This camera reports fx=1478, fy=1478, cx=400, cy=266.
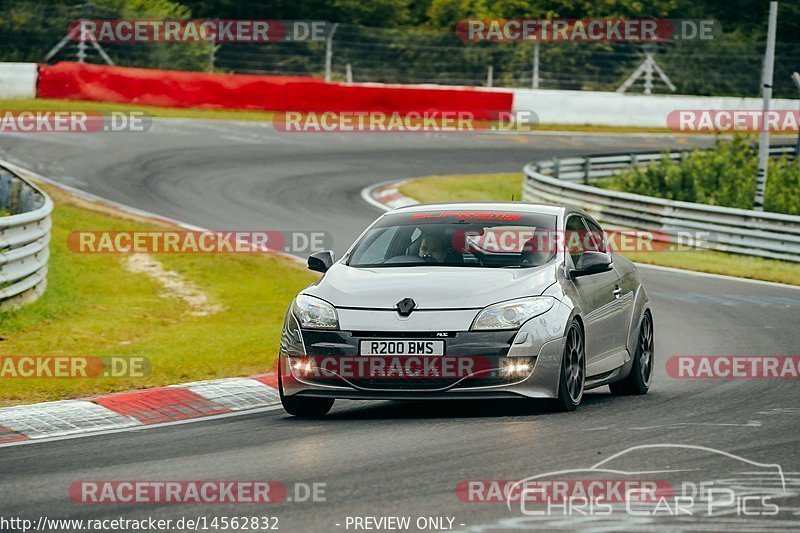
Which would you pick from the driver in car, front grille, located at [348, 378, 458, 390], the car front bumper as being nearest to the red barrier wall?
the driver in car

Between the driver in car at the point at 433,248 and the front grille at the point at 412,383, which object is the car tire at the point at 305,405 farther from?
the driver in car at the point at 433,248

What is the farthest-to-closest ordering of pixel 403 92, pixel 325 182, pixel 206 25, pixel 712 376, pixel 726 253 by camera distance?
pixel 206 25, pixel 403 92, pixel 325 182, pixel 726 253, pixel 712 376

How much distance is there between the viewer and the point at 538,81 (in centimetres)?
4434

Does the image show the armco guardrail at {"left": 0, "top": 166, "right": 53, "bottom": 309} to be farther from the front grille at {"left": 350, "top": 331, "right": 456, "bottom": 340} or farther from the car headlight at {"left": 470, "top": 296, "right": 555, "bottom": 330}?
the car headlight at {"left": 470, "top": 296, "right": 555, "bottom": 330}

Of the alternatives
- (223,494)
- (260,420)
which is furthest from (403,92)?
(223,494)

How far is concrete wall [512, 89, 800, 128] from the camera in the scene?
144 feet

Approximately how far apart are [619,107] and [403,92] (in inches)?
313

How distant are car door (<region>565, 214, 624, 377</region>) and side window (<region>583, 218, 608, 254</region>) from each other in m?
0.03

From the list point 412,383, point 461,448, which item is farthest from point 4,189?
point 461,448

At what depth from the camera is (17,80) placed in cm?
3884

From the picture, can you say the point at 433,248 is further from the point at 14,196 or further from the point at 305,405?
the point at 14,196

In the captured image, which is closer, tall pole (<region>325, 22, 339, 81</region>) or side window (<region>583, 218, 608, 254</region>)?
side window (<region>583, 218, 608, 254</region>)

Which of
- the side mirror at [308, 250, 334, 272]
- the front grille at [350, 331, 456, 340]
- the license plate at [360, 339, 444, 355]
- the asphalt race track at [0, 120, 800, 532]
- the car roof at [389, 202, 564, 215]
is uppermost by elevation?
the car roof at [389, 202, 564, 215]

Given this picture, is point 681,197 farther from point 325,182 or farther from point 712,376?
point 712,376
